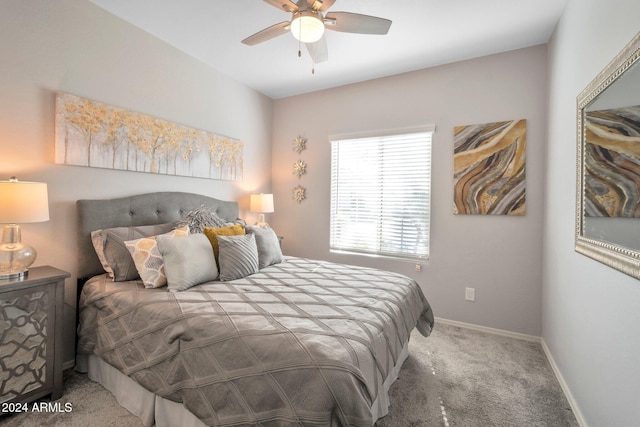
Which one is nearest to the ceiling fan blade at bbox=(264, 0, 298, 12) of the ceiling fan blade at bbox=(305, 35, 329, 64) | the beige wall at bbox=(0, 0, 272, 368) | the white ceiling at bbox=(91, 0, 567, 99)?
the ceiling fan blade at bbox=(305, 35, 329, 64)

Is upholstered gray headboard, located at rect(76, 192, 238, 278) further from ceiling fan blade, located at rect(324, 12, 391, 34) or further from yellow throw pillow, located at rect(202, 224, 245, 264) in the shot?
ceiling fan blade, located at rect(324, 12, 391, 34)

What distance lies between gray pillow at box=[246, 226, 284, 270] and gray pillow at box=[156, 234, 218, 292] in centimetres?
53

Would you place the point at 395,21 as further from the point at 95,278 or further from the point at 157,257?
the point at 95,278

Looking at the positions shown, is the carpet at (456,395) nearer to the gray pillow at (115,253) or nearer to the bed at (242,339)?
the bed at (242,339)

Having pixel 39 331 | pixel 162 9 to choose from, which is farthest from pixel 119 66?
pixel 39 331

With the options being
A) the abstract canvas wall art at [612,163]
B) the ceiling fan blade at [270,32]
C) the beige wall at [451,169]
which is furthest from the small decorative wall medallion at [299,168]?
the abstract canvas wall art at [612,163]

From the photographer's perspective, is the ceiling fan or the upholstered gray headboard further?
the upholstered gray headboard

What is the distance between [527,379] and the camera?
2.16 meters

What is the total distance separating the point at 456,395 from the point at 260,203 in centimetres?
276

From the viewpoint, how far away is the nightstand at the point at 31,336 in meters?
1.62

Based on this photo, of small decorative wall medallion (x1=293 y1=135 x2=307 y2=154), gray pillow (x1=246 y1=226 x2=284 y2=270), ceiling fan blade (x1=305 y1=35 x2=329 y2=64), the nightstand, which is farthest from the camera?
small decorative wall medallion (x1=293 y1=135 x2=307 y2=154)

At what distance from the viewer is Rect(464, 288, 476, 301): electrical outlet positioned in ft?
9.94

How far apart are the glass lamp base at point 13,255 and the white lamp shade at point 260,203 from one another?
2123mm

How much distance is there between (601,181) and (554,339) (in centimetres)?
148
